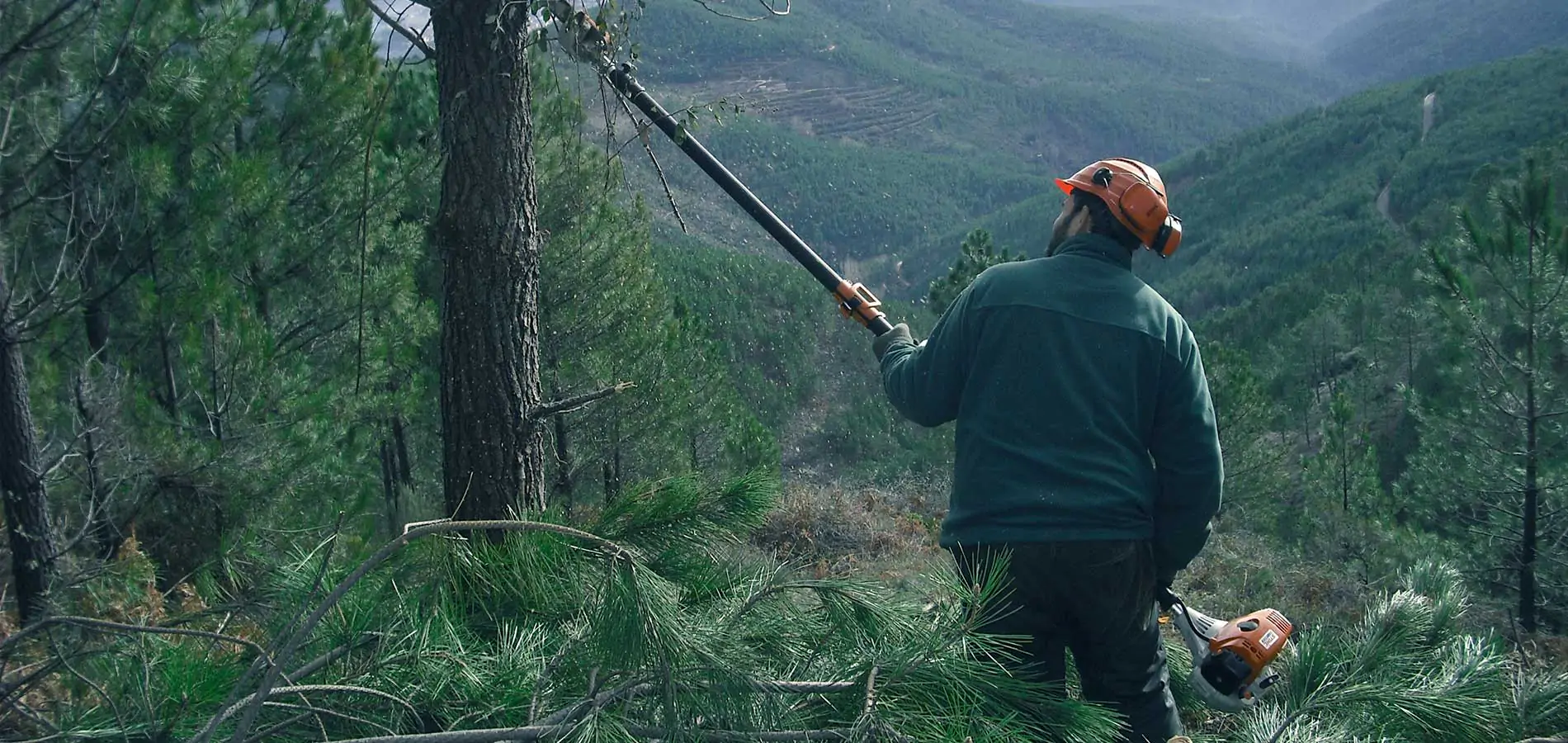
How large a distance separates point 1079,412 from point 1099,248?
1.48 ft

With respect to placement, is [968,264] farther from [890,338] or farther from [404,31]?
[404,31]

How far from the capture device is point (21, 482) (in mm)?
5496

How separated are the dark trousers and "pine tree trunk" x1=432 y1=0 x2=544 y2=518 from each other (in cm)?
143

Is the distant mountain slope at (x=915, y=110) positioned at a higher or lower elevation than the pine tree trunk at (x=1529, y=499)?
higher

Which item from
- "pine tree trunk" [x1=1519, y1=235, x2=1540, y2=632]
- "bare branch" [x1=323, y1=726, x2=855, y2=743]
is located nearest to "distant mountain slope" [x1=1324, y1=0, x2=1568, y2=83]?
"pine tree trunk" [x1=1519, y1=235, x2=1540, y2=632]

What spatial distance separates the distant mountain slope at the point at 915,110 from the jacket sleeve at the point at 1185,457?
41.3 metres

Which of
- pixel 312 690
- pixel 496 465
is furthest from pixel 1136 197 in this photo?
pixel 312 690

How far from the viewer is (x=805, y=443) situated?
32.1 metres

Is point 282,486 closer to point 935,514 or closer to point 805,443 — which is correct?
point 935,514

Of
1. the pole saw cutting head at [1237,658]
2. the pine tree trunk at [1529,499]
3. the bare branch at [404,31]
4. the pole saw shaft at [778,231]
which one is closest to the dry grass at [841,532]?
the pole saw shaft at [778,231]

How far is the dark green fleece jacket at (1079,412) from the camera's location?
2729 millimetres

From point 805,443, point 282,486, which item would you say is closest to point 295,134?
point 282,486

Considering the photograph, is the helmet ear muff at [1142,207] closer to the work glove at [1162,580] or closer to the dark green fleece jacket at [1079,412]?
the dark green fleece jacket at [1079,412]

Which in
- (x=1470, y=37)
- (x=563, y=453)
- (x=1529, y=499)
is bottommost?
(x=1529, y=499)
